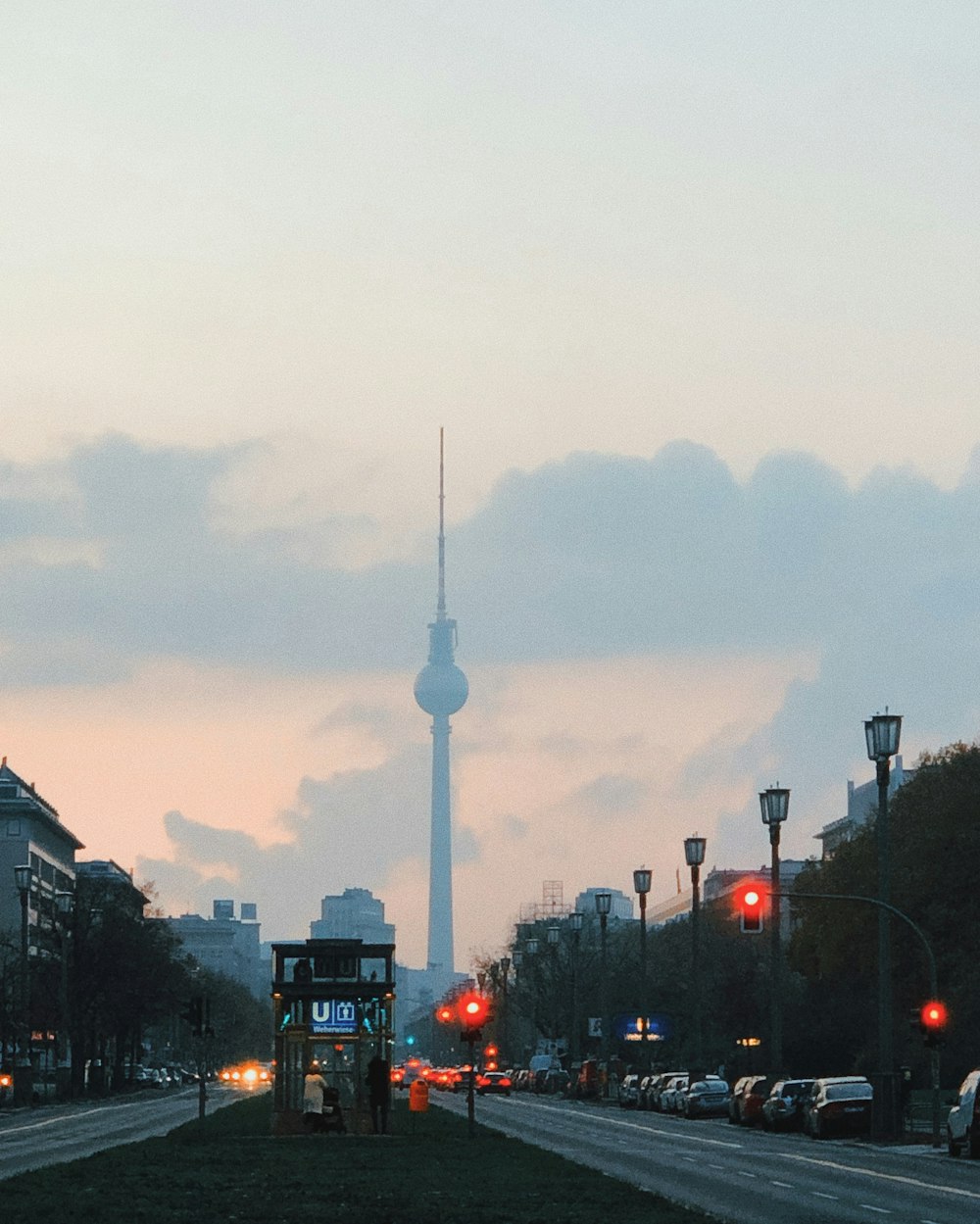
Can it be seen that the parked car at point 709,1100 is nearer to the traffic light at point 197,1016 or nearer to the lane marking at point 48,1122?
the lane marking at point 48,1122

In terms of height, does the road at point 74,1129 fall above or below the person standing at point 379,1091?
below

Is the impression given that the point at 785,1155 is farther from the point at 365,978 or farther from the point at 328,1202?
the point at 328,1202

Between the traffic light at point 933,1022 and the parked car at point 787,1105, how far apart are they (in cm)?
1341

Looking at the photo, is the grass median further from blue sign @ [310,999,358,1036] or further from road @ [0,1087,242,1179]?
blue sign @ [310,999,358,1036]

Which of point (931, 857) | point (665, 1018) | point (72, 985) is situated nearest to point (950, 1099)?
point (931, 857)

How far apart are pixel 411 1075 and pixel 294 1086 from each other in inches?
4333

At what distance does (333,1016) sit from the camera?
186ft

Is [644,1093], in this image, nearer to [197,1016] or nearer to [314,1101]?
[314,1101]

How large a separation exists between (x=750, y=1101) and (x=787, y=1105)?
7880mm

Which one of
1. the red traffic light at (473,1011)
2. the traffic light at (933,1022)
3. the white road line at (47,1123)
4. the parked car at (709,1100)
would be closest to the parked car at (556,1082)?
the white road line at (47,1123)

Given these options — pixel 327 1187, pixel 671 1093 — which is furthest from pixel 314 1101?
pixel 671 1093

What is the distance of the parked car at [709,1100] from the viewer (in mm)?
94625

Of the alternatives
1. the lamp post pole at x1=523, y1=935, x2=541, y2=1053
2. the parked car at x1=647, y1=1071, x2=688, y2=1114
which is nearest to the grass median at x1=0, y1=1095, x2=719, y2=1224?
the parked car at x1=647, y1=1071, x2=688, y2=1114

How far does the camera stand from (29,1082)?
11694 centimetres
